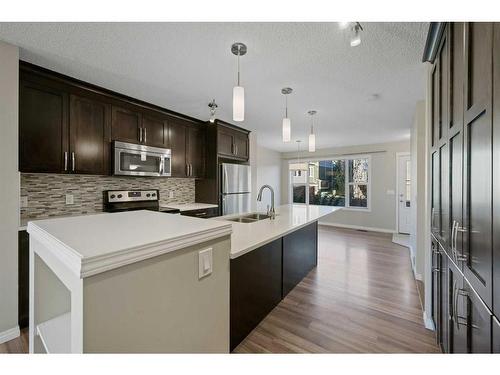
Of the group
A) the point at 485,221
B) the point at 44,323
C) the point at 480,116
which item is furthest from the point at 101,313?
the point at 480,116

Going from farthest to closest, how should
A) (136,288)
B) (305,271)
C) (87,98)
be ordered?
(305,271) → (87,98) → (136,288)

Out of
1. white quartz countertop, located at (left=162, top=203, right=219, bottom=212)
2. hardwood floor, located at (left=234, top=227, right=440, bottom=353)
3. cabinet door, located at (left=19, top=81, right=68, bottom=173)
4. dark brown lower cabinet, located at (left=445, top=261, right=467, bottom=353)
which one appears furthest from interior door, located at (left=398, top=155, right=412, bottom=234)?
cabinet door, located at (left=19, top=81, right=68, bottom=173)

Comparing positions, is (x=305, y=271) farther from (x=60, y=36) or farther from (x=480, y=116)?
(x=60, y=36)

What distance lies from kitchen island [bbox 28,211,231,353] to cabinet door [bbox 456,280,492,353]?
0.98 m

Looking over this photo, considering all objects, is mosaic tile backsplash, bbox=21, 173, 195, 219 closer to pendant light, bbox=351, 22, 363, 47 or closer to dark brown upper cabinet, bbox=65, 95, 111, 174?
dark brown upper cabinet, bbox=65, 95, 111, 174

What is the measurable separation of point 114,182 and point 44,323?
2349mm

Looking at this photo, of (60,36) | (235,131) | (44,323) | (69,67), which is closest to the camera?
(44,323)

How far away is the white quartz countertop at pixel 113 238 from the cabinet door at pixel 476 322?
39.3 inches

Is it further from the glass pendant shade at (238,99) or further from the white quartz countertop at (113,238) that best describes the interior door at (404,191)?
the white quartz countertop at (113,238)

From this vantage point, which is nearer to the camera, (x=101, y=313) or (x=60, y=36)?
(x=101, y=313)

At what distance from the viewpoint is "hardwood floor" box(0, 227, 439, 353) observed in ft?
5.66

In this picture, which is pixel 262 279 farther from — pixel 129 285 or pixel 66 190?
pixel 66 190

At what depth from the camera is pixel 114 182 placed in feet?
10.2

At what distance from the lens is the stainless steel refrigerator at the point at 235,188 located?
4.11 meters
